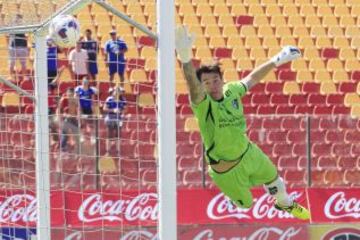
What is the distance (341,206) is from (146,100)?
8.79 feet

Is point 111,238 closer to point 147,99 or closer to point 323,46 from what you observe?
point 147,99

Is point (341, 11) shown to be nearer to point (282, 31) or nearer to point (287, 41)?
point (282, 31)

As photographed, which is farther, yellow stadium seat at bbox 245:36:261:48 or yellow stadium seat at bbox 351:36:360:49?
yellow stadium seat at bbox 351:36:360:49

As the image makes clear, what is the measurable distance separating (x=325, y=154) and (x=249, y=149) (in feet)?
13.9

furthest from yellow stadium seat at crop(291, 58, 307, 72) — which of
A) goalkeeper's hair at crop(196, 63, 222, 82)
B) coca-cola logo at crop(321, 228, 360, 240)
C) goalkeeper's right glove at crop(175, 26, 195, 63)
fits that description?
goalkeeper's right glove at crop(175, 26, 195, 63)

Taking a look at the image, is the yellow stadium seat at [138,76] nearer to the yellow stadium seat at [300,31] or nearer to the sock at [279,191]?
the yellow stadium seat at [300,31]

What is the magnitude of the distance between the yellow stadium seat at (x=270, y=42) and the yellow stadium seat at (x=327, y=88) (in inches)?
56.7

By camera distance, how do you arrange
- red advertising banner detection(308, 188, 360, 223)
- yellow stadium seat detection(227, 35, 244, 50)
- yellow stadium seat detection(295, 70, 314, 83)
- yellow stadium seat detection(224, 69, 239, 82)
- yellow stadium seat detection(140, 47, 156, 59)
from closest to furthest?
red advertising banner detection(308, 188, 360, 223), yellow stadium seat detection(140, 47, 156, 59), yellow stadium seat detection(224, 69, 239, 82), yellow stadium seat detection(295, 70, 314, 83), yellow stadium seat detection(227, 35, 244, 50)

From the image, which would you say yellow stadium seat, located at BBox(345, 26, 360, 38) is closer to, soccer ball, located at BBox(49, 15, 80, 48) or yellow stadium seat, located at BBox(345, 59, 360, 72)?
yellow stadium seat, located at BBox(345, 59, 360, 72)

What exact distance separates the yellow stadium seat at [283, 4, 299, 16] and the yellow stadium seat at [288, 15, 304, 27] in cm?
5

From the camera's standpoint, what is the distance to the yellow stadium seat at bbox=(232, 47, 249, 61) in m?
17.6

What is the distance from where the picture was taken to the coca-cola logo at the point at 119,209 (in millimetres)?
12219

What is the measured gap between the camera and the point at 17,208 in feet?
38.8

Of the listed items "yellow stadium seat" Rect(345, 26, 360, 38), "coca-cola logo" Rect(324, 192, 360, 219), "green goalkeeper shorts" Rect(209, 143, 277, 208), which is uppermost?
"yellow stadium seat" Rect(345, 26, 360, 38)
